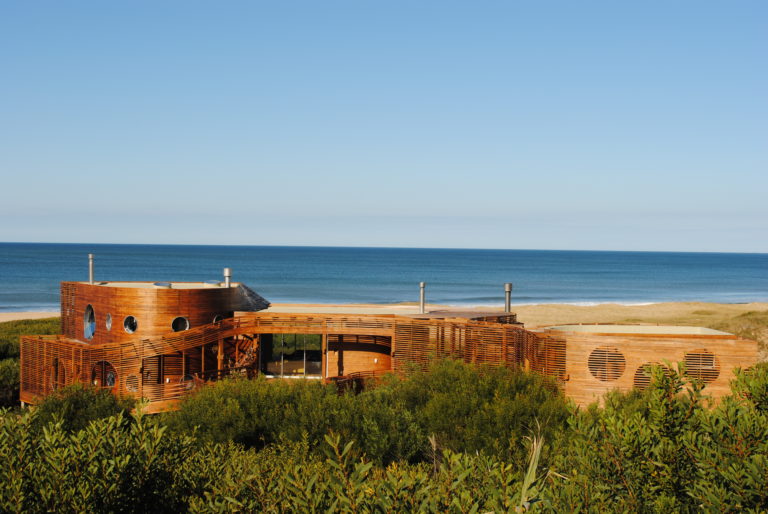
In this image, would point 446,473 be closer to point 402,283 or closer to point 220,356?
point 220,356

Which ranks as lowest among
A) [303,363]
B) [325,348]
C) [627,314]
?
[627,314]

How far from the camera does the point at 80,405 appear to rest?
21.6m

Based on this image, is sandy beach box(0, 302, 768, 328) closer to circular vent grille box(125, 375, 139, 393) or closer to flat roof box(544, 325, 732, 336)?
flat roof box(544, 325, 732, 336)

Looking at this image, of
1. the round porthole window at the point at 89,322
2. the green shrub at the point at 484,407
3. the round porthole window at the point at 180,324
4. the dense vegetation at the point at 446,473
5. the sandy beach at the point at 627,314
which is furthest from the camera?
the sandy beach at the point at 627,314

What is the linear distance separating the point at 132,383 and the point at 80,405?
12.3 ft

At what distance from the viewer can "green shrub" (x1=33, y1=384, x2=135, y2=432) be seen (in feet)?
67.6

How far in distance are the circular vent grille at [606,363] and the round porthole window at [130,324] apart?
56.8ft

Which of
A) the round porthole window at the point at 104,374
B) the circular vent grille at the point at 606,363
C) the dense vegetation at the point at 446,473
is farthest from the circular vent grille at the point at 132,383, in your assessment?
the circular vent grille at the point at 606,363

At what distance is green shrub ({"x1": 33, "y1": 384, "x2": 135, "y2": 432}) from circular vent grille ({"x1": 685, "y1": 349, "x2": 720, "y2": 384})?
17801 mm

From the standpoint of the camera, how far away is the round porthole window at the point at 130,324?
27016 mm

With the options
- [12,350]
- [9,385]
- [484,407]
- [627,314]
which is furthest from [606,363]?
[627,314]

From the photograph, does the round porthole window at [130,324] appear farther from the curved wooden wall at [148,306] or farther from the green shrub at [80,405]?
the green shrub at [80,405]

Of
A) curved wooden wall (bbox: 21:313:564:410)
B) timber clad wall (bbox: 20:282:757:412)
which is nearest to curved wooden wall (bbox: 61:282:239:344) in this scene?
timber clad wall (bbox: 20:282:757:412)

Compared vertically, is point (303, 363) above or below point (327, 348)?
below
